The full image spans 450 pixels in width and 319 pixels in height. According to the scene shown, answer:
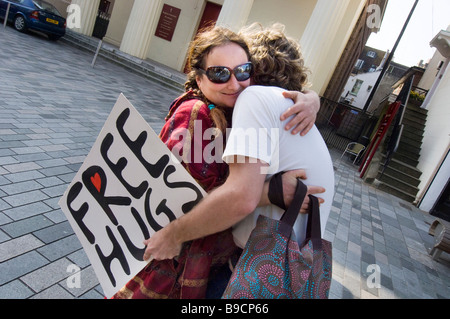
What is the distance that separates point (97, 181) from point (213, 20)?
15.3 meters

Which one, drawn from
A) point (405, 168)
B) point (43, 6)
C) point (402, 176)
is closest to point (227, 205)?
point (402, 176)

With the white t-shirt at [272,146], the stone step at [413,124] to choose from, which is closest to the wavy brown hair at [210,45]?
the white t-shirt at [272,146]

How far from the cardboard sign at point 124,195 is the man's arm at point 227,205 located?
0.08m

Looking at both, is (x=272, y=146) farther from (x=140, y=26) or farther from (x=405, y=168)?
(x=140, y=26)

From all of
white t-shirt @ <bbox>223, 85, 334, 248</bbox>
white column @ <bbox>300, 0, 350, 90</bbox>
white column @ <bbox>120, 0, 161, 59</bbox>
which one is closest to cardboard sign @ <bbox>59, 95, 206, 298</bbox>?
white t-shirt @ <bbox>223, 85, 334, 248</bbox>

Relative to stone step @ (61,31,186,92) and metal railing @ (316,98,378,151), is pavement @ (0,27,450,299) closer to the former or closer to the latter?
stone step @ (61,31,186,92)

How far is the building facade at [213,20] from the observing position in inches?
397

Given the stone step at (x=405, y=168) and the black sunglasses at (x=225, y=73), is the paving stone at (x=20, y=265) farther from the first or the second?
the stone step at (x=405, y=168)

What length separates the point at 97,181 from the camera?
1.41 meters

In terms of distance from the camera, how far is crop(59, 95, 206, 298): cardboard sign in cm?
124

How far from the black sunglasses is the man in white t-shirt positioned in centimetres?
6

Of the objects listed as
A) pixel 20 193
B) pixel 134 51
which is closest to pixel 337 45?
pixel 134 51
